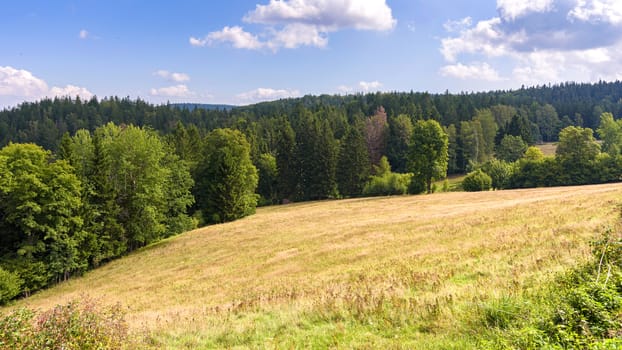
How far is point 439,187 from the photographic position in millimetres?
74938

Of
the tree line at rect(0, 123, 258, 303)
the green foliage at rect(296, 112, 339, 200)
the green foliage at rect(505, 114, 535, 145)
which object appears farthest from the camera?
the green foliage at rect(505, 114, 535, 145)

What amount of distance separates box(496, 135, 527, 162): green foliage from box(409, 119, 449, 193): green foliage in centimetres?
4004

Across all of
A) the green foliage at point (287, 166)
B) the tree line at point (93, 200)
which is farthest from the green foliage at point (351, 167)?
the tree line at point (93, 200)

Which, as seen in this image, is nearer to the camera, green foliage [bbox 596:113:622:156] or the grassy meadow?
the grassy meadow

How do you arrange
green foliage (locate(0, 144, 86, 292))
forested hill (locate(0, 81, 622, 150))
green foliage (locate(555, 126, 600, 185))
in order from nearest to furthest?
green foliage (locate(0, 144, 86, 292)), green foliage (locate(555, 126, 600, 185)), forested hill (locate(0, 81, 622, 150))

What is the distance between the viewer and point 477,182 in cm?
6975

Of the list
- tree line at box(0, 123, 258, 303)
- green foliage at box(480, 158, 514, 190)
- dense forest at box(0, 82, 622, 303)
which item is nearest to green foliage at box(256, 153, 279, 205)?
dense forest at box(0, 82, 622, 303)

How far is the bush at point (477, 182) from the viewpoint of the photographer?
69.6m

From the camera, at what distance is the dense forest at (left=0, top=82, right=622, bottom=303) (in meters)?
34.5

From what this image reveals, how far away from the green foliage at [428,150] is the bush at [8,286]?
179ft

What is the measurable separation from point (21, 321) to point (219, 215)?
165 feet

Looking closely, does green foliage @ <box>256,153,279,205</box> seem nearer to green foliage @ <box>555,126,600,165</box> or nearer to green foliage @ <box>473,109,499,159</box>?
green foliage @ <box>555,126,600,165</box>

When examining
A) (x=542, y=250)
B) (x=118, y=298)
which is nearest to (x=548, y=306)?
(x=542, y=250)

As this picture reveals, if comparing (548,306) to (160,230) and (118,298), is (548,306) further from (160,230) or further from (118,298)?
(160,230)
